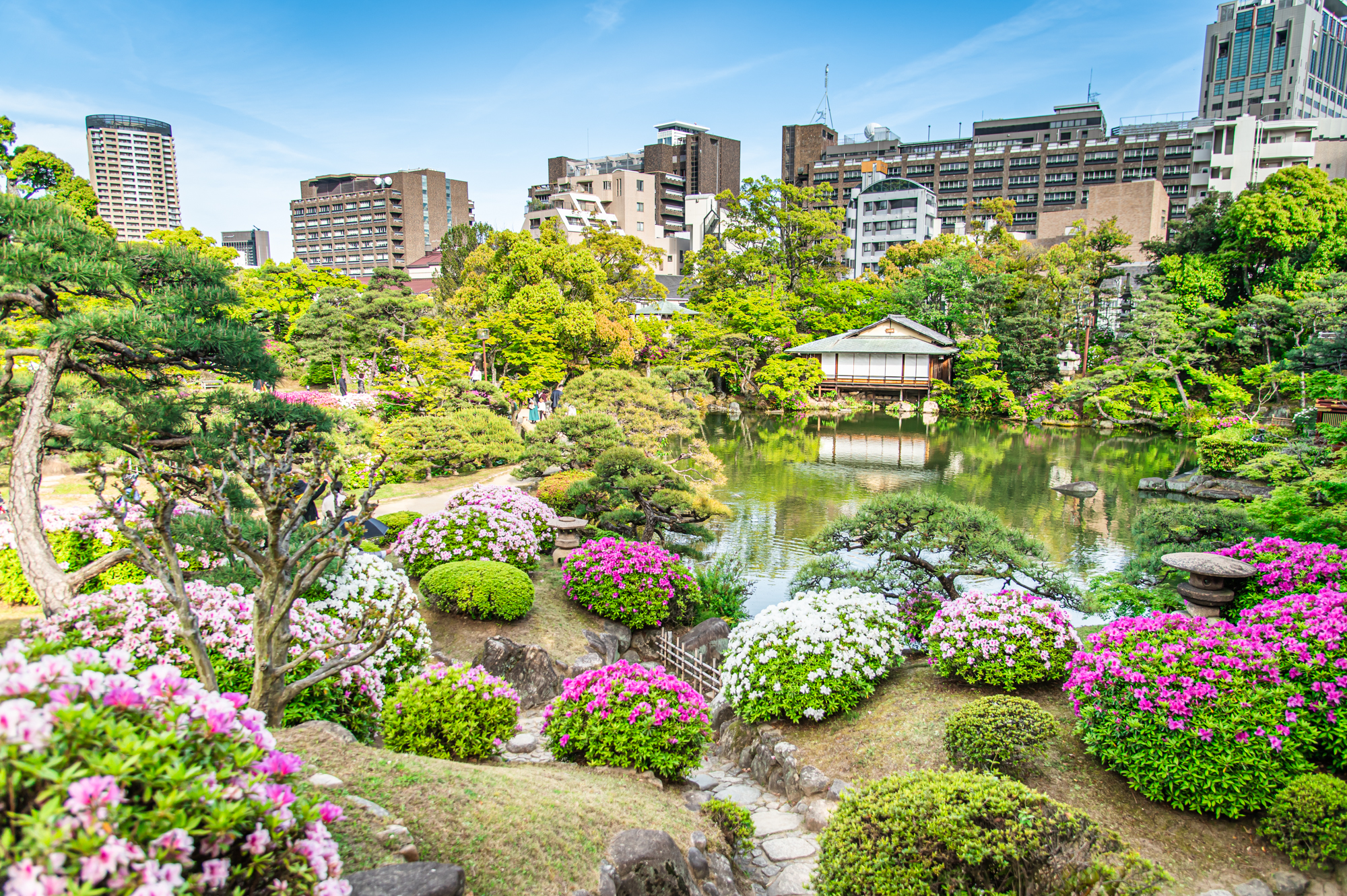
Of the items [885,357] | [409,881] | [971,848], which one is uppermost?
[885,357]

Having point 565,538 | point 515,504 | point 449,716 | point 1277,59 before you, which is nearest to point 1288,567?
point 449,716

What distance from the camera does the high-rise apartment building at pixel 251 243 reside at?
362 feet

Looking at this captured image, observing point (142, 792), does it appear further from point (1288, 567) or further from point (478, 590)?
point (1288, 567)

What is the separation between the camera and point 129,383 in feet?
19.6

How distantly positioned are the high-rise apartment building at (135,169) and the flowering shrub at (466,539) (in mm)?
137505

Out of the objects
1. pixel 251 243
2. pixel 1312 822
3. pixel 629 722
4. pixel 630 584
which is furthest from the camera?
pixel 251 243

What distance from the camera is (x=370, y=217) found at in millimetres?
71625

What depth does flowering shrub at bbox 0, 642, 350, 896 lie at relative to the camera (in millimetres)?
1607

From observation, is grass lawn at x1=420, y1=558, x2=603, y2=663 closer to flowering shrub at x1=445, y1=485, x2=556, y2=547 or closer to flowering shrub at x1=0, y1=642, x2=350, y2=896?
flowering shrub at x1=445, y1=485, x2=556, y2=547

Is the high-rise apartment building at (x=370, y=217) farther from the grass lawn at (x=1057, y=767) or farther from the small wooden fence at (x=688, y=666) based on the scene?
the grass lawn at (x=1057, y=767)

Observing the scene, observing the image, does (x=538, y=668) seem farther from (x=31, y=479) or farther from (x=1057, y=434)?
(x=1057, y=434)

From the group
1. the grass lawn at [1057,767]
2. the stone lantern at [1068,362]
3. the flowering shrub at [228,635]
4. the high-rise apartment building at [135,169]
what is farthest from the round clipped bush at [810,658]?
the high-rise apartment building at [135,169]

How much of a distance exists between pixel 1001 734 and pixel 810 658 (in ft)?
5.95

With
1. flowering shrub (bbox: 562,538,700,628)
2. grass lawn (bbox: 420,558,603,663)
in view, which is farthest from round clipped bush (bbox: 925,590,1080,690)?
grass lawn (bbox: 420,558,603,663)
